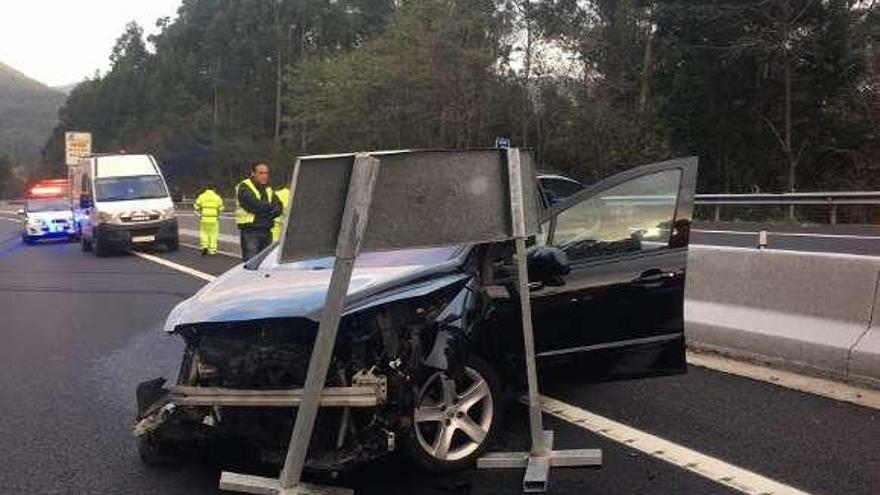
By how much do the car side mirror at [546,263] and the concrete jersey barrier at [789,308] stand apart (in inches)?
87.3

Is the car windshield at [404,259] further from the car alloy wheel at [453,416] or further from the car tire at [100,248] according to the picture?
the car tire at [100,248]

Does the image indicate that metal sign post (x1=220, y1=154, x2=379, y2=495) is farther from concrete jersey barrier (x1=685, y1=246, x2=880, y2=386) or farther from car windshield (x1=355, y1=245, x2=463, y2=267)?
concrete jersey barrier (x1=685, y1=246, x2=880, y2=386)

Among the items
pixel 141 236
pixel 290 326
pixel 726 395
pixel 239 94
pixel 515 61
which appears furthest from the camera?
pixel 239 94

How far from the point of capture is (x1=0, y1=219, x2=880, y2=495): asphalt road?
4.75 m

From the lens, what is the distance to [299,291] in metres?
4.99

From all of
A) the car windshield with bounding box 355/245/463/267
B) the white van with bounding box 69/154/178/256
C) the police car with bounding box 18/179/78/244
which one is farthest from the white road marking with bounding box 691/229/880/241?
the police car with bounding box 18/179/78/244

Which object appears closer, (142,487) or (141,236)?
(142,487)

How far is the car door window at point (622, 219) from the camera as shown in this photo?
585 centimetres

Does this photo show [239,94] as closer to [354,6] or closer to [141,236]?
[354,6]

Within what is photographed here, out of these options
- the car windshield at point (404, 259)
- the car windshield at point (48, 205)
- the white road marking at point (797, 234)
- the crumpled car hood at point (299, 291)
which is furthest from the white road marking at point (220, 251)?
the crumpled car hood at point (299, 291)

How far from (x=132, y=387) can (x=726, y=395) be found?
13.9 feet

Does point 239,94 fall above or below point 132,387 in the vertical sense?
above

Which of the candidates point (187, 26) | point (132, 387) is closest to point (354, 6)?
point (187, 26)

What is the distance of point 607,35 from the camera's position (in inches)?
1593
